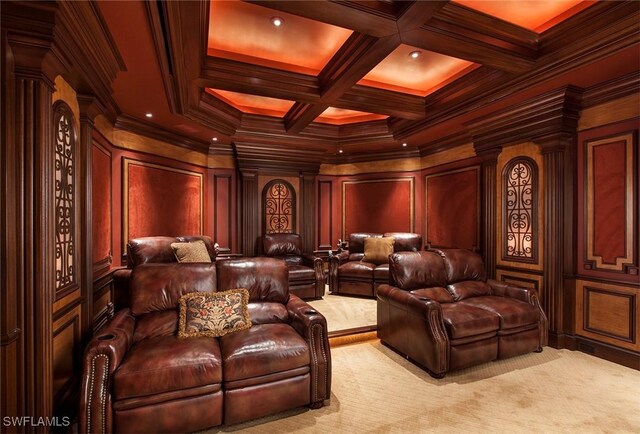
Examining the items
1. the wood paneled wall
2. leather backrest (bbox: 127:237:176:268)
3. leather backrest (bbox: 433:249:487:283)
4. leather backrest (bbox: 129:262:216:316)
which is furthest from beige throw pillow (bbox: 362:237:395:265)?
leather backrest (bbox: 129:262:216:316)

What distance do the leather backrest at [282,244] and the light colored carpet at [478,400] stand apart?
8.87 ft

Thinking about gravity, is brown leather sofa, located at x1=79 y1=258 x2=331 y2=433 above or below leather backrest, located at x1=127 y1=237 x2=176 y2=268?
below

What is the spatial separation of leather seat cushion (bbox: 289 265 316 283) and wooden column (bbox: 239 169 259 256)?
47.8 inches

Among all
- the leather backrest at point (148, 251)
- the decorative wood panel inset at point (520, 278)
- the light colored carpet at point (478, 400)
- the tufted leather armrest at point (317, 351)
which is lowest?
the light colored carpet at point (478, 400)

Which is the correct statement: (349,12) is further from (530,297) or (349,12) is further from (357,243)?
(357,243)

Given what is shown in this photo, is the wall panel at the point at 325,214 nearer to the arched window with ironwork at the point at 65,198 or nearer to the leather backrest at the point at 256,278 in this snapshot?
the leather backrest at the point at 256,278

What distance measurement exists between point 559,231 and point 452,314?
66.0 inches

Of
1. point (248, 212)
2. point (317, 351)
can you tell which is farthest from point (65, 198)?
point (248, 212)

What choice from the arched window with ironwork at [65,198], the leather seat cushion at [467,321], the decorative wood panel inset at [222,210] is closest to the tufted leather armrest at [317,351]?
the leather seat cushion at [467,321]

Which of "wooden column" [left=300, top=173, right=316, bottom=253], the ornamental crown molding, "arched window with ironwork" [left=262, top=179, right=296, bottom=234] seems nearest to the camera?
the ornamental crown molding

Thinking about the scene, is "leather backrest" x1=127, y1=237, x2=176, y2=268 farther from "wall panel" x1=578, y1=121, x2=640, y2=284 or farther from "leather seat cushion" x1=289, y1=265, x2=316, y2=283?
"wall panel" x1=578, y1=121, x2=640, y2=284

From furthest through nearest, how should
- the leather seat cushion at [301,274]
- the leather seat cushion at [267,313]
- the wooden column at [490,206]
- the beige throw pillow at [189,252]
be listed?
the leather seat cushion at [301,274] < the wooden column at [490,206] < the beige throw pillow at [189,252] < the leather seat cushion at [267,313]

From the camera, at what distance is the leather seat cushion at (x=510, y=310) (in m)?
2.91

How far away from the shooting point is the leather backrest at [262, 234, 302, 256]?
5441 mm
